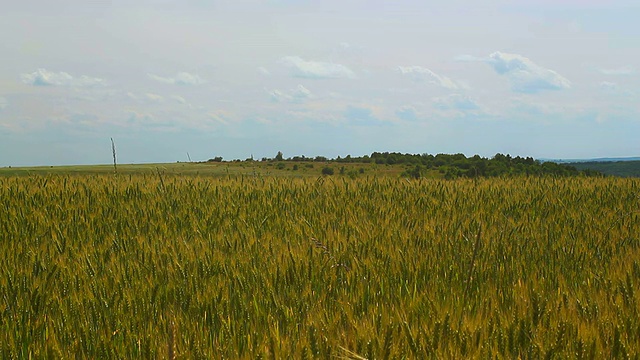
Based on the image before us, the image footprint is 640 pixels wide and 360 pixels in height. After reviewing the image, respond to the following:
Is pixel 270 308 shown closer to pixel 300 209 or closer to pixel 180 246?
pixel 180 246

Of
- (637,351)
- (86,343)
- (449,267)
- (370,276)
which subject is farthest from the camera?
(449,267)

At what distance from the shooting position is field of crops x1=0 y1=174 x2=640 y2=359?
225cm

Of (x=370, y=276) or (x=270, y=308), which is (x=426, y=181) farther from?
(x=270, y=308)

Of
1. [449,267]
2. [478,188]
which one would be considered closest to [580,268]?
[449,267]

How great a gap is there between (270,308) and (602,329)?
1511 mm

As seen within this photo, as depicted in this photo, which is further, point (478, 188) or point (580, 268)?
point (478, 188)

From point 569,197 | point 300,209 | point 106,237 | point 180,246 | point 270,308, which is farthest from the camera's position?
point 569,197

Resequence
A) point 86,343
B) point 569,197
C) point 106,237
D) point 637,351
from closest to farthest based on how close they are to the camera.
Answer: point 637,351 < point 86,343 < point 106,237 < point 569,197

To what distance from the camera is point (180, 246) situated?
404cm

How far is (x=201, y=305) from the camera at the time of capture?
2.78m

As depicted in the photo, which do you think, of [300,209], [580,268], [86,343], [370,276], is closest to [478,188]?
[300,209]

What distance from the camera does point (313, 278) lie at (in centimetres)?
323

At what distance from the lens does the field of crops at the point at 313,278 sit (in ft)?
7.39

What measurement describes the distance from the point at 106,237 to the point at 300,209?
1947 millimetres
